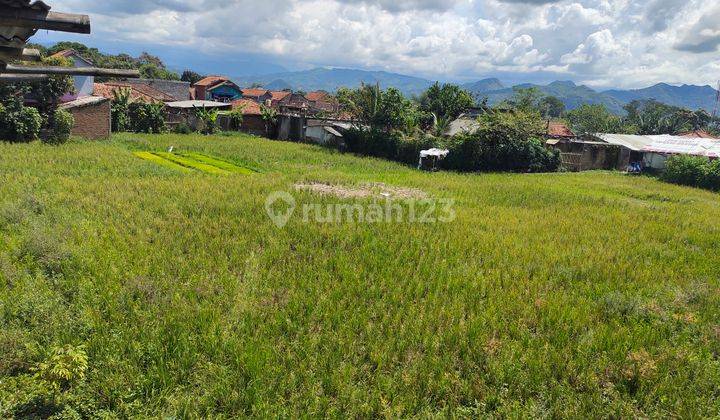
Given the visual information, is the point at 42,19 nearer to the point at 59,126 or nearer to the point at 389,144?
the point at 59,126

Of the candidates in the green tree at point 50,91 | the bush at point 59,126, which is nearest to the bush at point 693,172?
the bush at point 59,126

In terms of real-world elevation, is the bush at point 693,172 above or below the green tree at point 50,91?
below

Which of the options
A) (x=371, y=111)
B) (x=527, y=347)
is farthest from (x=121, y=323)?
(x=371, y=111)

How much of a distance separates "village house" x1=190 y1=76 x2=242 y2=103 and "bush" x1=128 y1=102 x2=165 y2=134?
25.8m

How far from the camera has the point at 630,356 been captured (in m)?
5.18

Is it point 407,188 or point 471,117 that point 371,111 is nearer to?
point 471,117

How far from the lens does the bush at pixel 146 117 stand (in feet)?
91.8

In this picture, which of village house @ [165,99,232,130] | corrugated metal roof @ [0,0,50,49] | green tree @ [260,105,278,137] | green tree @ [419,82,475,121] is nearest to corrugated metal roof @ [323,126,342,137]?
green tree @ [260,105,278,137]

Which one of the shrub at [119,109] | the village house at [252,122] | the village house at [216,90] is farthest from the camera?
the village house at [216,90]

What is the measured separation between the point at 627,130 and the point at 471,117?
1116 inches

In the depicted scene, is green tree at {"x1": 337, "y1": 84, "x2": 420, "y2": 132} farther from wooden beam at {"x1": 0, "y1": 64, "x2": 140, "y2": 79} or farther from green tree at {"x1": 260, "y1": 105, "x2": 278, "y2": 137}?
wooden beam at {"x1": 0, "y1": 64, "x2": 140, "y2": 79}

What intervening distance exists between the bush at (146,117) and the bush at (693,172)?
98.2ft

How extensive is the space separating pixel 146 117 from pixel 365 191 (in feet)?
67.0

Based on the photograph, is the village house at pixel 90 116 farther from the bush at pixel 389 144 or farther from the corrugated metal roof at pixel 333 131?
the bush at pixel 389 144
